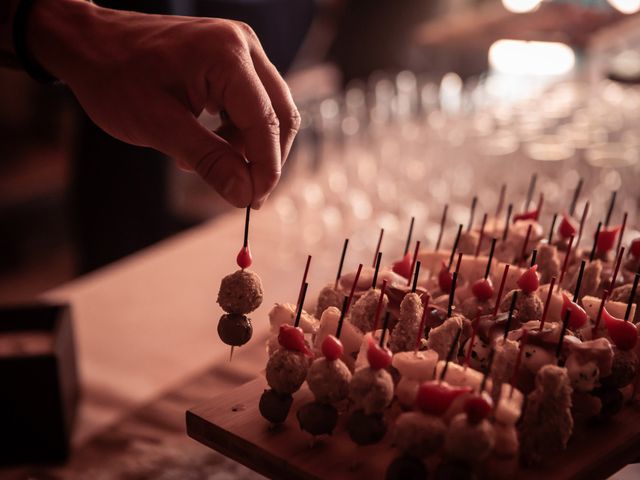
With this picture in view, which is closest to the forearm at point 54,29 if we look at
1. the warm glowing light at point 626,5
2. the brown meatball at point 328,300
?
the brown meatball at point 328,300

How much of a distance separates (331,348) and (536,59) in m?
2.83

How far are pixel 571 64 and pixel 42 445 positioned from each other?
8.94 ft

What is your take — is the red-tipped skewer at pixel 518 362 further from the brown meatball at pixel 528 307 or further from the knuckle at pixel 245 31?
the knuckle at pixel 245 31

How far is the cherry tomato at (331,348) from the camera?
3.34 feet

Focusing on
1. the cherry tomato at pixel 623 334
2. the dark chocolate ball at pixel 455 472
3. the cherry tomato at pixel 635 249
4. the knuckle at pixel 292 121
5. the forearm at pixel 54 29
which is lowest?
the dark chocolate ball at pixel 455 472

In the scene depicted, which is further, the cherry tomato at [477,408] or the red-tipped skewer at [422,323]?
the red-tipped skewer at [422,323]

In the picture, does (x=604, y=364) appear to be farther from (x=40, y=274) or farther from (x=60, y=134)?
(x=60, y=134)

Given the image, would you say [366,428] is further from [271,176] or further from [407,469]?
[271,176]

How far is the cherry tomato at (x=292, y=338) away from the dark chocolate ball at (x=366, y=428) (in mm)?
122

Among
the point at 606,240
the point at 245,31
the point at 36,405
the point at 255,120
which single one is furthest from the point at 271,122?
the point at 36,405

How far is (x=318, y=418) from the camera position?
1000 mm

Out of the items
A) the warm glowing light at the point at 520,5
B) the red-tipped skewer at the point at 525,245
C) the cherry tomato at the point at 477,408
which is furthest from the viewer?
the warm glowing light at the point at 520,5

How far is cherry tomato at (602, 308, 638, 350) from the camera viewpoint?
1104 millimetres

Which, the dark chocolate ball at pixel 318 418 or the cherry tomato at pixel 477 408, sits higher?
the cherry tomato at pixel 477 408
